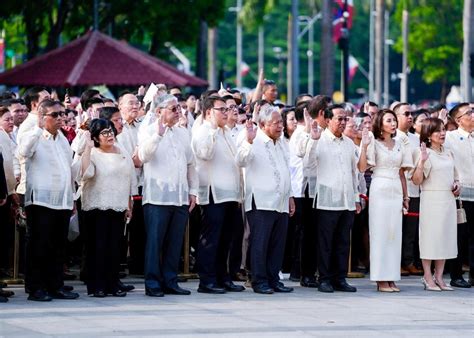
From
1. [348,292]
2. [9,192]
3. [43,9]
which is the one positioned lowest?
[348,292]

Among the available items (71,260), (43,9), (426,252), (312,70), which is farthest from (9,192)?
(312,70)

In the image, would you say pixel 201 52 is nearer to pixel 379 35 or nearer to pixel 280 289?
pixel 379 35

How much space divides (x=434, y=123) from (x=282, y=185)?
210 cm

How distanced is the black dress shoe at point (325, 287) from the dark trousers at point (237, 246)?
3.42 ft

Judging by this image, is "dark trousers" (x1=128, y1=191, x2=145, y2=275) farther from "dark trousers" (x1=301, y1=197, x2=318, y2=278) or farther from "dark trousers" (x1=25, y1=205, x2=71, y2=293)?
"dark trousers" (x1=25, y1=205, x2=71, y2=293)

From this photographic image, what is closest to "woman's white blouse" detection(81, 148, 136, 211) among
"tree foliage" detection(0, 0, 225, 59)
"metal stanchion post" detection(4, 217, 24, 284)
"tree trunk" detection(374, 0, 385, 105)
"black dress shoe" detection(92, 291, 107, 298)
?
"black dress shoe" detection(92, 291, 107, 298)

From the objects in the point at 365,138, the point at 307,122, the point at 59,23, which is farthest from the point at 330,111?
the point at 59,23

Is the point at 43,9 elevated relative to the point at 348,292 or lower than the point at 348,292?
elevated

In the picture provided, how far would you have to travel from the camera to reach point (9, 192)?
15.1 meters

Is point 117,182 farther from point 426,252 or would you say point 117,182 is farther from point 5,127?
point 426,252

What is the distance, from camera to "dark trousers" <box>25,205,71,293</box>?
14.8 metres

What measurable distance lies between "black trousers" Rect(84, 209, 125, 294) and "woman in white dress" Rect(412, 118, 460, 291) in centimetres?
366

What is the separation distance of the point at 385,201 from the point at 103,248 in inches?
130

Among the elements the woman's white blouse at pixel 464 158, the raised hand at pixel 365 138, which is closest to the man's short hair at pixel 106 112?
the raised hand at pixel 365 138
